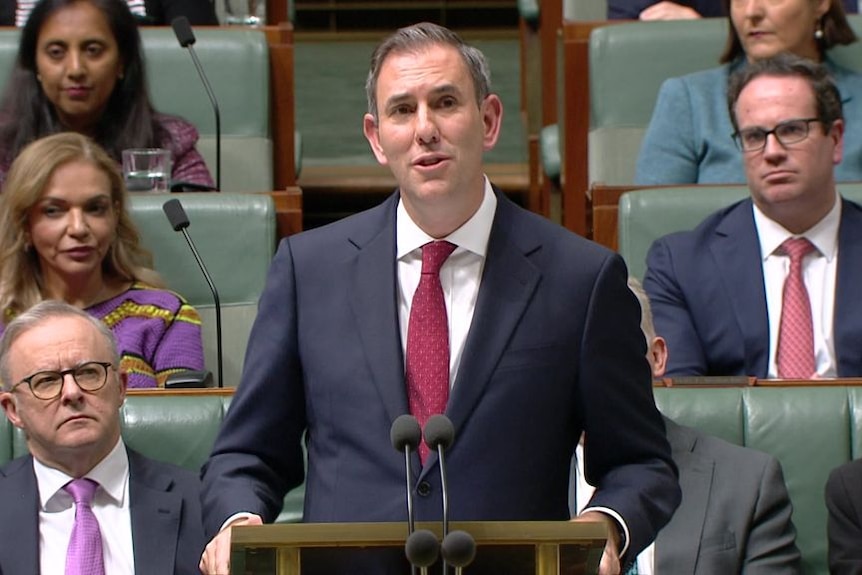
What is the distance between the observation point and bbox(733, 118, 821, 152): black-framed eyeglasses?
7.82ft

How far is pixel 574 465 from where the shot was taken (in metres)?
1.93

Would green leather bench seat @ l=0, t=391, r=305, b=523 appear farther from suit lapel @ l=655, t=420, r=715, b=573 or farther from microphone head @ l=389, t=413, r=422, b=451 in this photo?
microphone head @ l=389, t=413, r=422, b=451

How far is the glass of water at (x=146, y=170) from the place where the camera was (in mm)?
2676

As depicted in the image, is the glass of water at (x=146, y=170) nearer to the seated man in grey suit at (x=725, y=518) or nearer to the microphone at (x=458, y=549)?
the seated man in grey suit at (x=725, y=518)

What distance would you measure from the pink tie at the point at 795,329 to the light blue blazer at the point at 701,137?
0.47 meters

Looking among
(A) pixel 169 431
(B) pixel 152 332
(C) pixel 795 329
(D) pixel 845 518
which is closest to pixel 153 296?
(B) pixel 152 332

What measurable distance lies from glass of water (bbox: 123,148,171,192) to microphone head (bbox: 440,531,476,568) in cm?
169

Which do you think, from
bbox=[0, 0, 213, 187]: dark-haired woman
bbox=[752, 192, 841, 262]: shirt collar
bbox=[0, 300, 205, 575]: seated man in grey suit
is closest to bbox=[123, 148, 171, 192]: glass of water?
bbox=[0, 0, 213, 187]: dark-haired woman

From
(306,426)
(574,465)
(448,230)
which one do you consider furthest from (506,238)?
(574,465)

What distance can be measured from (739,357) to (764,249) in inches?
6.5

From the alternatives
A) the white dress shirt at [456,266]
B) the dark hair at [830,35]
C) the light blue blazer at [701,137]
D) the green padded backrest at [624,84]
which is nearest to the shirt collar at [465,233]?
the white dress shirt at [456,266]

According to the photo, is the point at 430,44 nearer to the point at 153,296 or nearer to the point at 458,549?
the point at 458,549

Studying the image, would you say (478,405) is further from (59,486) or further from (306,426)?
(59,486)

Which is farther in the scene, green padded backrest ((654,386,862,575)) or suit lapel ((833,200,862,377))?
suit lapel ((833,200,862,377))
